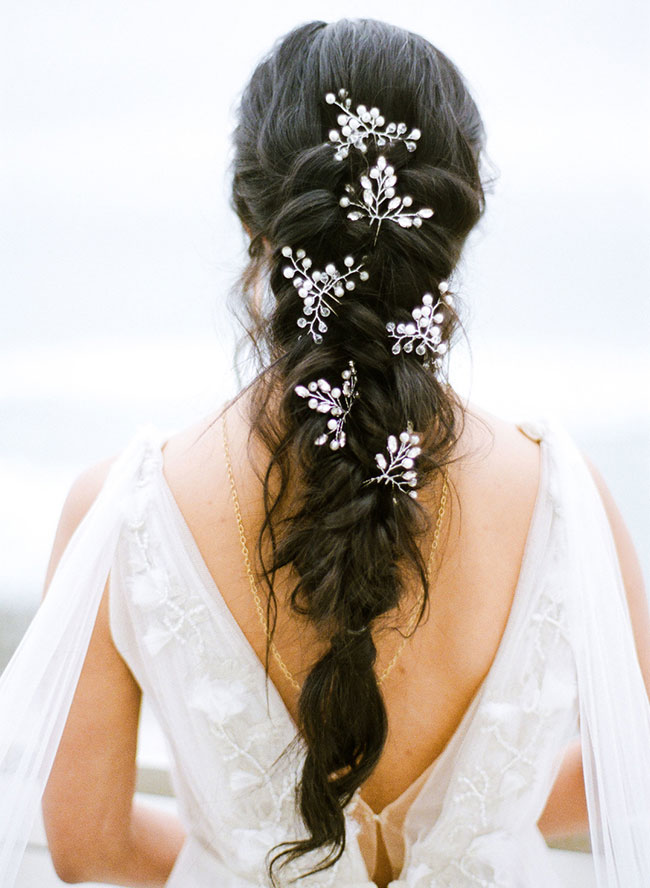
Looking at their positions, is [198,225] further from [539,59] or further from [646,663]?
[646,663]

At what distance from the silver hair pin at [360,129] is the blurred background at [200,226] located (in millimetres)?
844

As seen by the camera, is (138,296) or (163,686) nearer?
(163,686)

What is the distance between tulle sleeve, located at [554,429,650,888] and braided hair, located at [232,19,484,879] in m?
0.18

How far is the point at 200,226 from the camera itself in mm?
1859

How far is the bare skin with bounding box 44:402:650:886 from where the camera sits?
859 mm

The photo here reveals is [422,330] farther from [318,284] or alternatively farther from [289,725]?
[289,725]

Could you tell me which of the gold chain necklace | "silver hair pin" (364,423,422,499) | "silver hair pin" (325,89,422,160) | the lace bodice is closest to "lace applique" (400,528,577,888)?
the lace bodice

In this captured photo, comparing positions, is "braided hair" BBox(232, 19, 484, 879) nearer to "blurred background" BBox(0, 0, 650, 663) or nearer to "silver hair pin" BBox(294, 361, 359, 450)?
"silver hair pin" BBox(294, 361, 359, 450)

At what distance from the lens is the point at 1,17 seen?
1.85 meters

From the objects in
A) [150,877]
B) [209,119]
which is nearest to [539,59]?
[209,119]

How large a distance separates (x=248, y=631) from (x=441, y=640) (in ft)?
0.68

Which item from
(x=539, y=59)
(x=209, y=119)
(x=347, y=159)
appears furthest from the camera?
(x=209, y=119)

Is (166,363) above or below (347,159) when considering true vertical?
below

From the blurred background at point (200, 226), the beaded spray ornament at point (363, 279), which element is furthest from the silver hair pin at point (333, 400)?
the blurred background at point (200, 226)
